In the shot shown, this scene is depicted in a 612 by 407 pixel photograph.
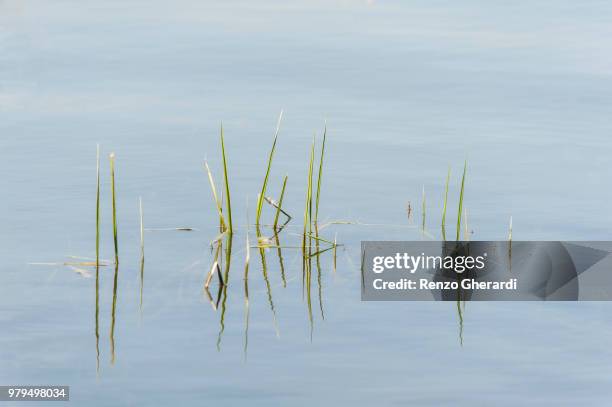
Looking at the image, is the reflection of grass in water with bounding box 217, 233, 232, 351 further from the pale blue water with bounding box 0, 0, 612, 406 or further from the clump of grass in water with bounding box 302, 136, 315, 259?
the clump of grass in water with bounding box 302, 136, 315, 259

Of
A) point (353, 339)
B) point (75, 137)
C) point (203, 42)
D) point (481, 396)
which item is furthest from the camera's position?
point (203, 42)

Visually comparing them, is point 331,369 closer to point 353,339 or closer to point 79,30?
point 353,339

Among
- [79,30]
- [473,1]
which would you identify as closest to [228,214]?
[79,30]

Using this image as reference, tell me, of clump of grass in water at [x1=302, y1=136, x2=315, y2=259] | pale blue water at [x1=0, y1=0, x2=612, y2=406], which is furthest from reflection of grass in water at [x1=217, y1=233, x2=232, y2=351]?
clump of grass in water at [x1=302, y1=136, x2=315, y2=259]

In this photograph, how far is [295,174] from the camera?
339 inches

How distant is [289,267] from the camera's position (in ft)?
23.6

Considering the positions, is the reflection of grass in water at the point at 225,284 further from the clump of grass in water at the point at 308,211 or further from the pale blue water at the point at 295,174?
the clump of grass in water at the point at 308,211

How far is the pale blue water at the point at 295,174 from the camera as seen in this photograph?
592 cm

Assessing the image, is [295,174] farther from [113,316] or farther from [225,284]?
[113,316]

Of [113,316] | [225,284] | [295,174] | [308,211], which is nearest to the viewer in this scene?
[113,316]

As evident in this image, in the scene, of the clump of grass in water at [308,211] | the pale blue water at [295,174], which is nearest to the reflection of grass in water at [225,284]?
the pale blue water at [295,174]

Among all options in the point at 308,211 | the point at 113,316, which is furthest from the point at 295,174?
the point at 113,316

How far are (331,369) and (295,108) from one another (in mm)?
4167

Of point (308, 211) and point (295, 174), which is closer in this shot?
point (308, 211)
